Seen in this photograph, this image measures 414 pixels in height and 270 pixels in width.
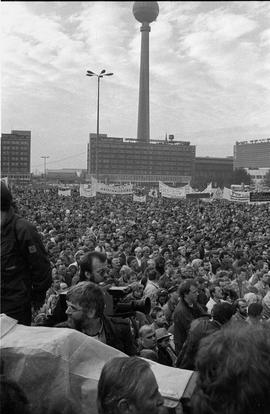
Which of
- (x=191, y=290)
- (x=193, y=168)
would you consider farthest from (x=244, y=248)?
(x=193, y=168)

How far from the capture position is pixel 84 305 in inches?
113

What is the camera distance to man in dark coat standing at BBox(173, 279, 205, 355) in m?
4.45

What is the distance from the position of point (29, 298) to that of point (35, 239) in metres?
0.34

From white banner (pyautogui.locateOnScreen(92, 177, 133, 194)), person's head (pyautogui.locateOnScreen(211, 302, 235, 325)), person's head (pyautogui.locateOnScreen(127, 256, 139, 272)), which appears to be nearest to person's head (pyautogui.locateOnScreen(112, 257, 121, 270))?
person's head (pyautogui.locateOnScreen(127, 256, 139, 272))

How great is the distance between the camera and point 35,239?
2768 millimetres

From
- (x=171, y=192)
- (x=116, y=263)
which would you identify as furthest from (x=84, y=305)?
(x=171, y=192)

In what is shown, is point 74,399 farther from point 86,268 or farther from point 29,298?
point 86,268

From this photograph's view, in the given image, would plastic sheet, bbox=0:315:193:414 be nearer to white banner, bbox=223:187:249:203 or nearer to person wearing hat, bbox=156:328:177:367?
person wearing hat, bbox=156:328:177:367

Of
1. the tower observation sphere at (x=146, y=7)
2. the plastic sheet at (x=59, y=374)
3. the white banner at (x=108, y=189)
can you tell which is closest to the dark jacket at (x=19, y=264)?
the plastic sheet at (x=59, y=374)

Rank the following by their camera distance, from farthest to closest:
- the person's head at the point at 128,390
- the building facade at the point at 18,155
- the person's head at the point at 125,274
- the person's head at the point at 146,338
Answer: the building facade at the point at 18,155 < the person's head at the point at 125,274 < the person's head at the point at 146,338 < the person's head at the point at 128,390

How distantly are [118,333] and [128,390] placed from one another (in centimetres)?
144

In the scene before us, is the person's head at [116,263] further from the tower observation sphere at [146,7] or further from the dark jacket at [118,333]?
the tower observation sphere at [146,7]

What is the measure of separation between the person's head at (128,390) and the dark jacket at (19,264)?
3.81 ft

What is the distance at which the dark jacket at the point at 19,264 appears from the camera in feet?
8.89
